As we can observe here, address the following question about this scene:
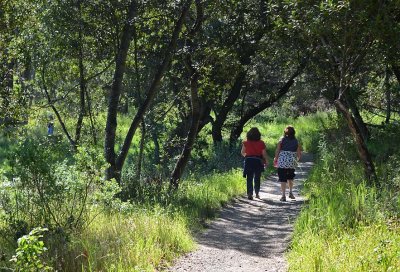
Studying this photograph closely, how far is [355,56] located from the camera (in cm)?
1036

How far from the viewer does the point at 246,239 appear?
9336mm

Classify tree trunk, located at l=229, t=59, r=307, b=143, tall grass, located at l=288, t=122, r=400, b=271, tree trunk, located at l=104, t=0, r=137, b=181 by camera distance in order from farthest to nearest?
tree trunk, located at l=229, t=59, r=307, b=143 → tree trunk, located at l=104, t=0, r=137, b=181 → tall grass, located at l=288, t=122, r=400, b=271

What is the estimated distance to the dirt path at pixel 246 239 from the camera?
7.63 m

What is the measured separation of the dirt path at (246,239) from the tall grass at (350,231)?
469 millimetres

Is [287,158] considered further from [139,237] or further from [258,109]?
[258,109]

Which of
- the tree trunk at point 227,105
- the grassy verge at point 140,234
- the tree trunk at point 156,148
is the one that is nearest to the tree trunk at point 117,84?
the grassy verge at point 140,234

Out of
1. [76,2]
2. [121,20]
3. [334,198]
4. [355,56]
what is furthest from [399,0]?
[76,2]

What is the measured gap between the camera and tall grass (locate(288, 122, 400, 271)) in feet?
19.6

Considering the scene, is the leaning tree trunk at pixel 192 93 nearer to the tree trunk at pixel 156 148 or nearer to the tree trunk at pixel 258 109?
the tree trunk at pixel 156 148

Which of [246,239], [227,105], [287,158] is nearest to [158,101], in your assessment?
[227,105]

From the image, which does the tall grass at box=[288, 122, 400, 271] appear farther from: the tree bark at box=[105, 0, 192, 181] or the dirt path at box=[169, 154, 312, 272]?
the tree bark at box=[105, 0, 192, 181]

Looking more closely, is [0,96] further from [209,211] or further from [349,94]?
[349,94]

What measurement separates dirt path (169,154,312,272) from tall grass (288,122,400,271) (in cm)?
47

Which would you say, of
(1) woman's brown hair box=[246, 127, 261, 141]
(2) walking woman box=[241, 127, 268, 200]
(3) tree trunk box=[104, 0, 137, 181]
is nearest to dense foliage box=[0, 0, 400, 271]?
(3) tree trunk box=[104, 0, 137, 181]
